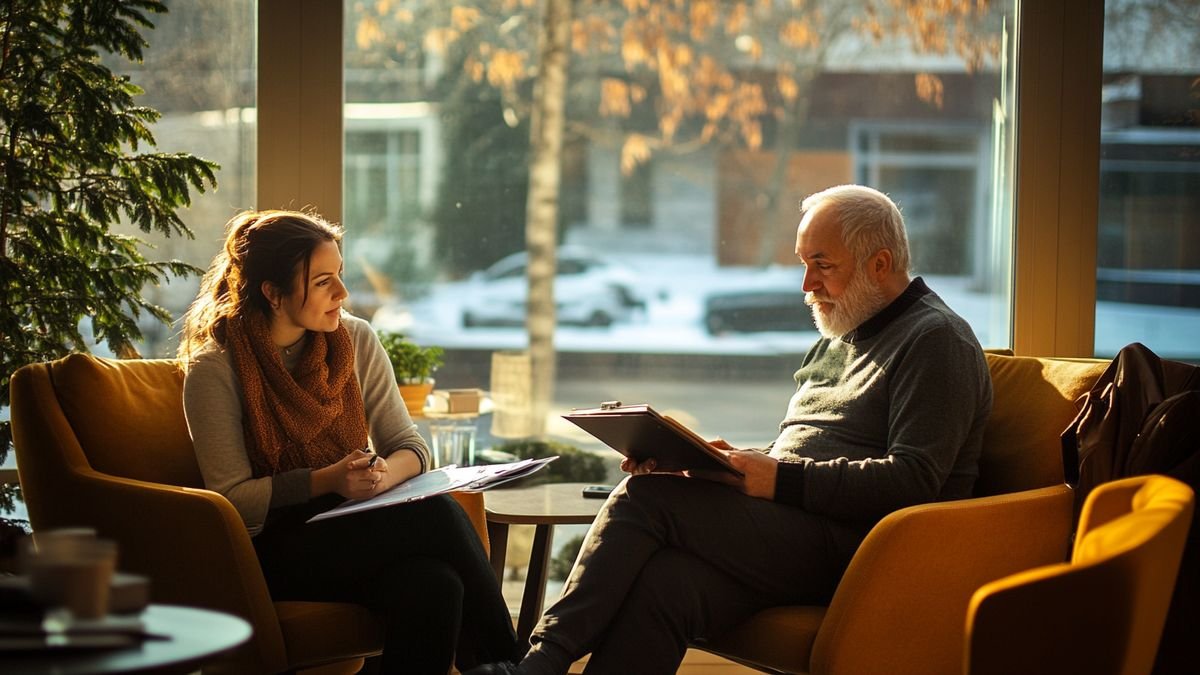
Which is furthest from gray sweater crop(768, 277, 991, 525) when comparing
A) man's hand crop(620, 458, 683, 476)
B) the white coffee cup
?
the white coffee cup

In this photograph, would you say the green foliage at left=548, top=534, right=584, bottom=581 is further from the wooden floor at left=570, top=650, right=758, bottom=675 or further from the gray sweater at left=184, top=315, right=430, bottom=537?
the gray sweater at left=184, top=315, right=430, bottom=537

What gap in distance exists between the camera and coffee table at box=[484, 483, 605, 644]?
109 inches

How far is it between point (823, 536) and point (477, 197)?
161 cm

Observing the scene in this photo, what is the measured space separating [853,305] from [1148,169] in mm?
1324

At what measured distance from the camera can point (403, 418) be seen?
9.27 feet

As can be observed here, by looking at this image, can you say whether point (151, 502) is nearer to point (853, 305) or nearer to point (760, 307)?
point (853, 305)

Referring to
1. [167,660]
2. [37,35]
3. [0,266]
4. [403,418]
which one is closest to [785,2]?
[403,418]

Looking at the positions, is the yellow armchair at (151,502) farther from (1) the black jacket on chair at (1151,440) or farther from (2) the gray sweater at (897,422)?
(1) the black jacket on chair at (1151,440)

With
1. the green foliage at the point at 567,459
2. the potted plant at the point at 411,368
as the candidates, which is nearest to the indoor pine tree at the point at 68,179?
the potted plant at the point at 411,368

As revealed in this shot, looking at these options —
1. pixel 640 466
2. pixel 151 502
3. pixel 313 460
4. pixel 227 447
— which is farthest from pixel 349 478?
pixel 640 466

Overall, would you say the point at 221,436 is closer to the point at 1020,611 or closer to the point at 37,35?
the point at 37,35

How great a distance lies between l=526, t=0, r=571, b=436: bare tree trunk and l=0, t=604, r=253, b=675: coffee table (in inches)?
83.4

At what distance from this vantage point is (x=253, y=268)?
8.62ft

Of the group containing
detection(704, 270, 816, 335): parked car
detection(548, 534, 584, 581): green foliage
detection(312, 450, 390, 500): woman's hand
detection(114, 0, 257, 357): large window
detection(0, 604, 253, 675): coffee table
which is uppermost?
detection(114, 0, 257, 357): large window
